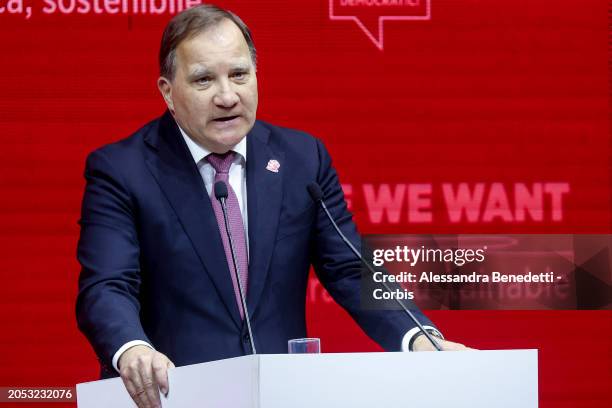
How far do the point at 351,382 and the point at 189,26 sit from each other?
3.54ft

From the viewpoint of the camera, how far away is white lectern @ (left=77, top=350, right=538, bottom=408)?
1.65 m

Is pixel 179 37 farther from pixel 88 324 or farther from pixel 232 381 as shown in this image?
pixel 232 381

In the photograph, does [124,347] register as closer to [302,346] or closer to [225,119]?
[302,346]

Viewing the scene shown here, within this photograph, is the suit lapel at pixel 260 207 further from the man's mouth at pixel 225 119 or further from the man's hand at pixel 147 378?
the man's hand at pixel 147 378

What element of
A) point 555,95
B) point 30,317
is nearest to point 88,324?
point 30,317

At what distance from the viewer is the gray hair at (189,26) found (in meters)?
2.46

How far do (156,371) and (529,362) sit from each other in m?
0.61

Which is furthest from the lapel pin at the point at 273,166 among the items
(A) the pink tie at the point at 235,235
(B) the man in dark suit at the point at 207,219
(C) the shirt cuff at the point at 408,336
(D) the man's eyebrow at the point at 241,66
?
(C) the shirt cuff at the point at 408,336

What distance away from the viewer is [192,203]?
244 centimetres

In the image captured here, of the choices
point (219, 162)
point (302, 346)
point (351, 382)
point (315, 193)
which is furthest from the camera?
point (219, 162)

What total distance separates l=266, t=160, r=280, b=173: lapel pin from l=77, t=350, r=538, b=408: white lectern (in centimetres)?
90

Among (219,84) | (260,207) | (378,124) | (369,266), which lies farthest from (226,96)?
(378,124)

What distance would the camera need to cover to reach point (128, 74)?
128 inches

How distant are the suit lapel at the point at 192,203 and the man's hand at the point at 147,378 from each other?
597mm
